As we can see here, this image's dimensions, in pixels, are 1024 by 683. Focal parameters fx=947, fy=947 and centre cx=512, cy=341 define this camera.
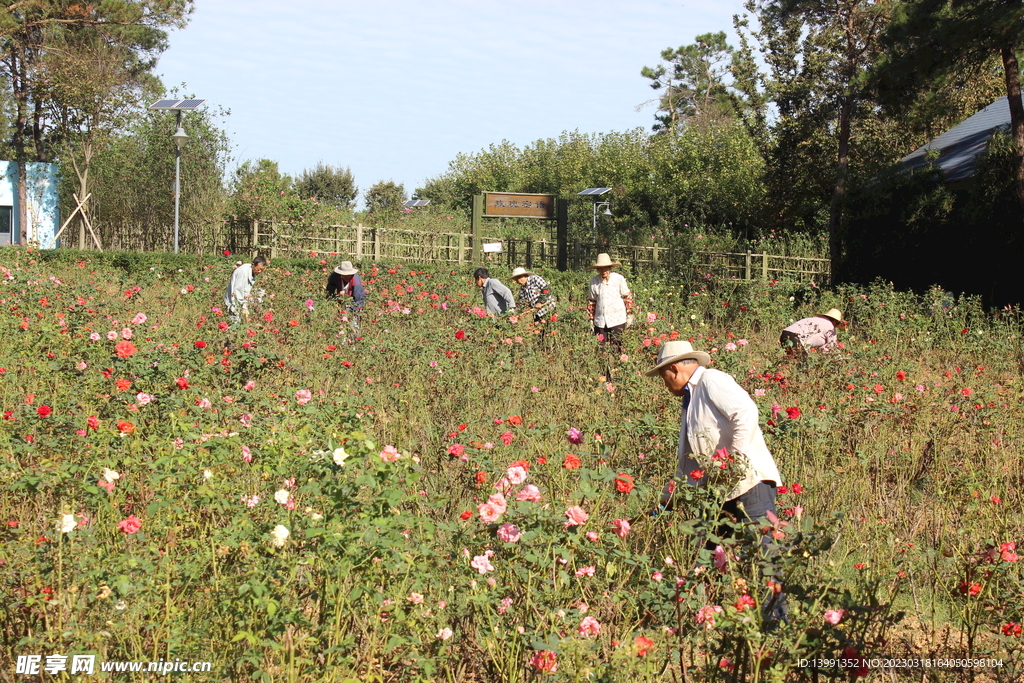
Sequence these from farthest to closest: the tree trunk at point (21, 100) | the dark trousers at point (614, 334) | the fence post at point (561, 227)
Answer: the tree trunk at point (21, 100) < the fence post at point (561, 227) < the dark trousers at point (614, 334)

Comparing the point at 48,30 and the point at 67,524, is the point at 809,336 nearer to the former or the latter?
the point at 67,524

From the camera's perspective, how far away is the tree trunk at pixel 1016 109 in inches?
554

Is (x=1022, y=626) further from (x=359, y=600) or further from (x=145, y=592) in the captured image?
(x=145, y=592)

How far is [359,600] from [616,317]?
617cm

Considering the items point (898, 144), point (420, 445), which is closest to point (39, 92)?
point (898, 144)

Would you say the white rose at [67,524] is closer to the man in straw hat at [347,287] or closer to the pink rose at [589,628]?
the pink rose at [589,628]

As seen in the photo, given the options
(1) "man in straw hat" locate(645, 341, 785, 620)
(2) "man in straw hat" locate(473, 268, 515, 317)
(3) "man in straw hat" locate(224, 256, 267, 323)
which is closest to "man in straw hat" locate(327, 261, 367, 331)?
(3) "man in straw hat" locate(224, 256, 267, 323)

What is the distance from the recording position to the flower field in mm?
2918

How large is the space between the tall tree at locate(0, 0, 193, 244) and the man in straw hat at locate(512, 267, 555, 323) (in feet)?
79.7

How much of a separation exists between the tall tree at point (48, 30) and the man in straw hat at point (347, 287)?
22684mm

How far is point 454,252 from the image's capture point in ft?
71.5

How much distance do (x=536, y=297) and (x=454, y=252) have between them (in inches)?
484

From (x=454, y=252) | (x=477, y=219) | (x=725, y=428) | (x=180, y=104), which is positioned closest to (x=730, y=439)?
(x=725, y=428)

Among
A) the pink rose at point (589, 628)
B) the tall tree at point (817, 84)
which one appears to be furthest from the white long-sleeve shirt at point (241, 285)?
the tall tree at point (817, 84)
